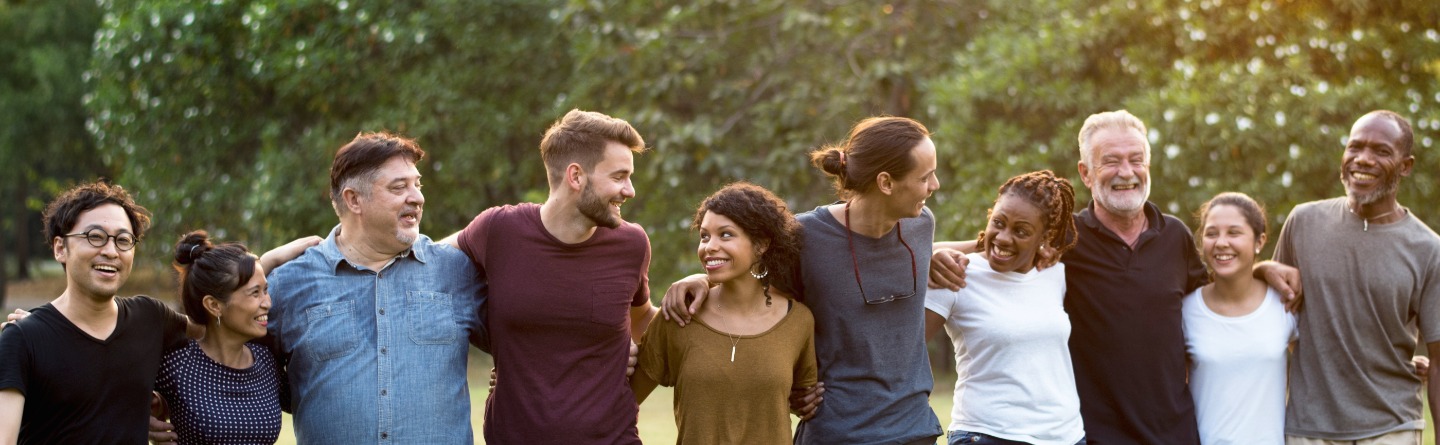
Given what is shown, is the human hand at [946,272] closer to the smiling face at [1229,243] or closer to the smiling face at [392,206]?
the smiling face at [1229,243]

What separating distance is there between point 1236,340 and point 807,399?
5.69 ft

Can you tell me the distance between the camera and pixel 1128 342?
199 inches

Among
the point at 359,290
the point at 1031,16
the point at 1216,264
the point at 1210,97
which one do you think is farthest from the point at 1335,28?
the point at 359,290

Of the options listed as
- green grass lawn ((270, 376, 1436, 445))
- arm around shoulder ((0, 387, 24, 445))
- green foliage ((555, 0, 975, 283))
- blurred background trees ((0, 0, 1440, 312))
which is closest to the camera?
arm around shoulder ((0, 387, 24, 445))

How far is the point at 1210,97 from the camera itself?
34.3 ft

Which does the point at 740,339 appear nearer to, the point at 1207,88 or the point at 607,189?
the point at 607,189

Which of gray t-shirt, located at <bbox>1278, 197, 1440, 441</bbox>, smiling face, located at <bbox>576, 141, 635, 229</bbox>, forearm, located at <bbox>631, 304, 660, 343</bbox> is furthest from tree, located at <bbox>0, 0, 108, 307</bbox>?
gray t-shirt, located at <bbox>1278, 197, 1440, 441</bbox>

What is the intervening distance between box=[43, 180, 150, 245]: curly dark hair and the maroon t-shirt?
1129 millimetres

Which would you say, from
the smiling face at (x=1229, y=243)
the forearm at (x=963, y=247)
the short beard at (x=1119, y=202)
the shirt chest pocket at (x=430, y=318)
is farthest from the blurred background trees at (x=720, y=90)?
the shirt chest pocket at (x=430, y=318)

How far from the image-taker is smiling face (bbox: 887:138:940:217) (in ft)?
15.4

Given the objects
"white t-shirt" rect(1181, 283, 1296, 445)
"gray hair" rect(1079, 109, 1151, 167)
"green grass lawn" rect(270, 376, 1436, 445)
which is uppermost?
"gray hair" rect(1079, 109, 1151, 167)

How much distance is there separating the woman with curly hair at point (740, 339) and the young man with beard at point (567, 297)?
0.22m

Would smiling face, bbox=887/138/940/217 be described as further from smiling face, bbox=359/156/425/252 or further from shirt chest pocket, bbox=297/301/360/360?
shirt chest pocket, bbox=297/301/360/360

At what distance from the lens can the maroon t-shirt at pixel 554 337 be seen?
450 cm
